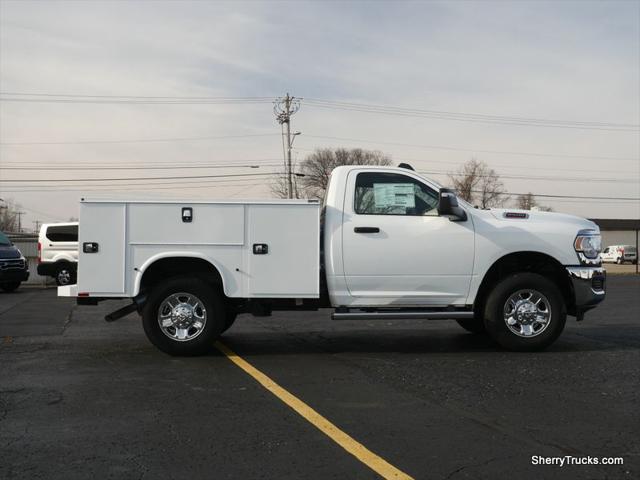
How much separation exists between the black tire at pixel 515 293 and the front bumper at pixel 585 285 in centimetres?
23

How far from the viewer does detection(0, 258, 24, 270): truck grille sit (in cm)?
1922

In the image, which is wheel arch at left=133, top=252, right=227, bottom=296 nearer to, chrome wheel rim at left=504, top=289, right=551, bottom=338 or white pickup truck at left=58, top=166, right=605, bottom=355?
white pickup truck at left=58, top=166, right=605, bottom=355

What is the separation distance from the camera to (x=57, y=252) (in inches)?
886

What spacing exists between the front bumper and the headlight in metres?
0.18

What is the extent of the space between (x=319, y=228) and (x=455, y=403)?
2753 millimetres

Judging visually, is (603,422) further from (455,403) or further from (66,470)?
(66,470)

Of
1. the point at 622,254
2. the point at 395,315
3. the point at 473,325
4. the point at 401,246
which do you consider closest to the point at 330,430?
the point at 395,315

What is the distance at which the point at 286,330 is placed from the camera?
1009 cm

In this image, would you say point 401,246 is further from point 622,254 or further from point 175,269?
point 622,254

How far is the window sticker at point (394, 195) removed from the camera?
762 centimetres

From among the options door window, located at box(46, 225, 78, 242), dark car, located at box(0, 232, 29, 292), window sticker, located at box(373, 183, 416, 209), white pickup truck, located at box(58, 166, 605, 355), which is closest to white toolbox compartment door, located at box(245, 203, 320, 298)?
white pickup truck, located at box(58, 166, 605, 355)

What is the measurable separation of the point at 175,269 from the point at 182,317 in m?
0.62

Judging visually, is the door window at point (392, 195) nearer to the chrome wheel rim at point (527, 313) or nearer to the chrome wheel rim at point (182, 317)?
the chrome wheel rim at point (527, 313)

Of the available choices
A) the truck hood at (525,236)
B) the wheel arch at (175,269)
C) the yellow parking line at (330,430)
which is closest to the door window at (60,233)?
the wheel arch at (175,269)
